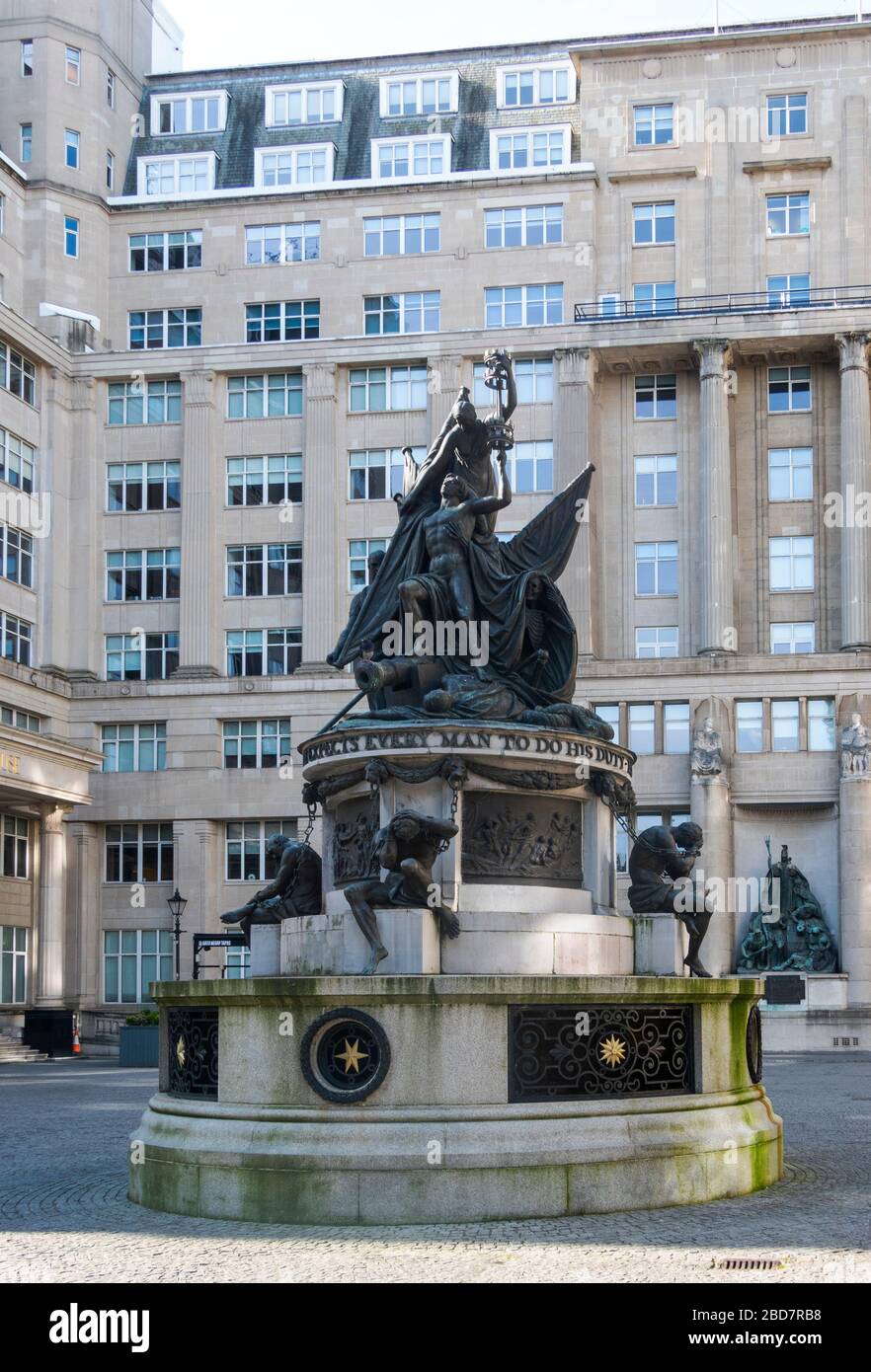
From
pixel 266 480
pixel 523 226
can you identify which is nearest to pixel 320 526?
pixel 266 480

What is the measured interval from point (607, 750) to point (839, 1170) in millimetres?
5019

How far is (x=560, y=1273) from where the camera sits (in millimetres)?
12438

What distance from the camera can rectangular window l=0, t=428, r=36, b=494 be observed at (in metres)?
69.7

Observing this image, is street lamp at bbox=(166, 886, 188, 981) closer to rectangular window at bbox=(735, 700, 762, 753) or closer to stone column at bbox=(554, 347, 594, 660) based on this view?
stone column at bbox=(554, 347, 594, 660)

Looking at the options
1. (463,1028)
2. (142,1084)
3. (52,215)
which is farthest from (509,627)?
(52,215)

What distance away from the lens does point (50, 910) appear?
66.3 metres

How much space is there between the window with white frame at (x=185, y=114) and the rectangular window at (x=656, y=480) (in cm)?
2641

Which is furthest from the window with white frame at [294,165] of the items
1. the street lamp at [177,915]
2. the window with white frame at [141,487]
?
the street lamp at [177,915]

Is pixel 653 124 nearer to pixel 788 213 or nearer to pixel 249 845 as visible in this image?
pixel 788 213

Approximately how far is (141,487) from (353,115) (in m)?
A: 20.7

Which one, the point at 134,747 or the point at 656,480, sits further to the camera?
the point at 656,480

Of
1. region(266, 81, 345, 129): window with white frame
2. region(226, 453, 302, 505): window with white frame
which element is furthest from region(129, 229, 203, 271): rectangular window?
region(226, 453, 302, 505): window with white frame

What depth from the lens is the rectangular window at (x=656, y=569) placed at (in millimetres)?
72062

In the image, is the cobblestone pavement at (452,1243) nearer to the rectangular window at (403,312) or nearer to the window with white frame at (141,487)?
the window with white frame at (141,487)
